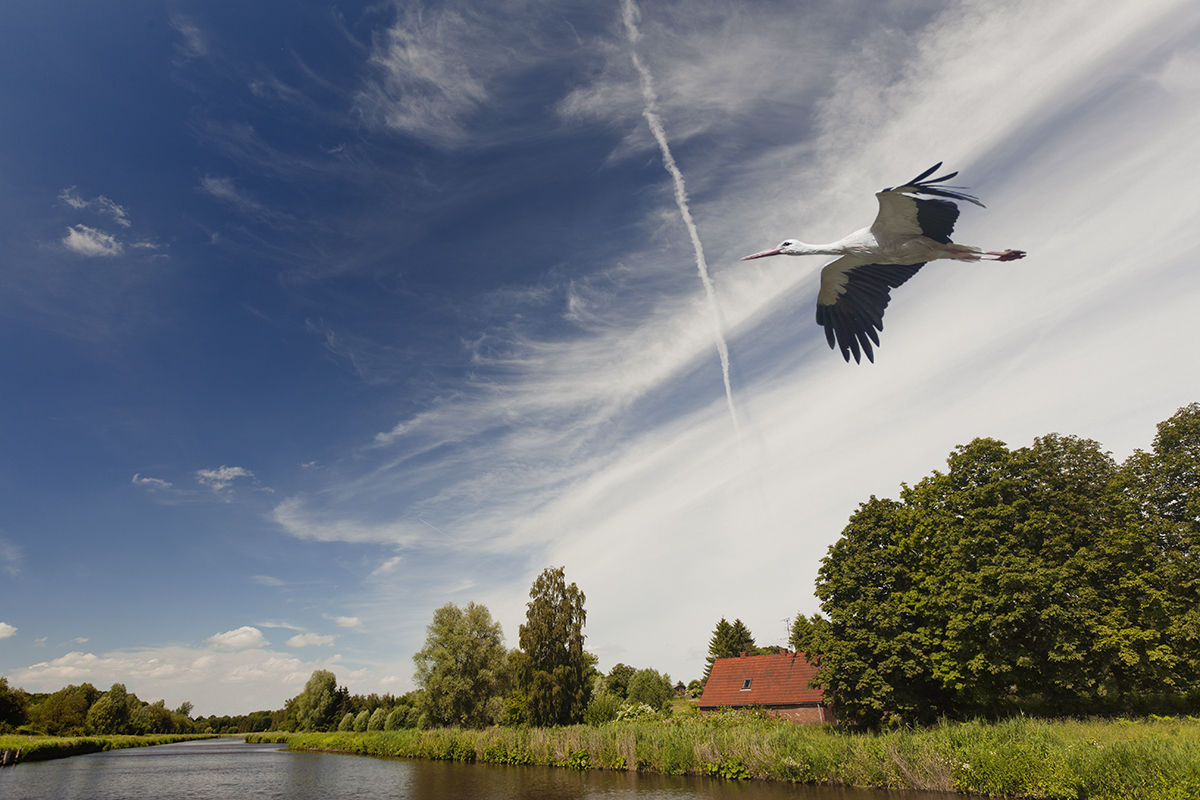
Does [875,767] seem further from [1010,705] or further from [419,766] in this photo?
[419,766]

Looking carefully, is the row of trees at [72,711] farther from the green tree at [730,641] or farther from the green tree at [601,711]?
the green tree at [730,641]

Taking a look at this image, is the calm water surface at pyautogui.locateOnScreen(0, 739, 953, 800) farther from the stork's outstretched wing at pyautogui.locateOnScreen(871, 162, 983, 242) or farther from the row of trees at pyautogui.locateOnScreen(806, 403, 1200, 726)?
the stork's outstretched wing at pyautogui.locateOnScreen(871, 162, 983, 242)

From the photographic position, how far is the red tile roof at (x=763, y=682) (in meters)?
34.8

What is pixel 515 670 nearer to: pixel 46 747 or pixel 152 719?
pixel 46 747

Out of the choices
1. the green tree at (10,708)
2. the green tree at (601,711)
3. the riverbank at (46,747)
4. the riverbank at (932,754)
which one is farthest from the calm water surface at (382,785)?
Answer: the green tree at (10,708)

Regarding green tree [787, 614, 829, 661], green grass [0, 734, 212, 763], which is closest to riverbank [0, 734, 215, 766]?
green grass [0, 734, 212, 763]

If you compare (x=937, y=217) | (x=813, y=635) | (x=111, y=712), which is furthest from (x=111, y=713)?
(x=937, y=217)

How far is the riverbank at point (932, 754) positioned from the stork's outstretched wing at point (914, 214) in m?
14.6

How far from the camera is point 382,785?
88.6 ft

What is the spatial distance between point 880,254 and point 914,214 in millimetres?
482

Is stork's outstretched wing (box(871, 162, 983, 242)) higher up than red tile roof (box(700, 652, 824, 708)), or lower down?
higher up

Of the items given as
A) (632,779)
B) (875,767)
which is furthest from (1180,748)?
(632,779)

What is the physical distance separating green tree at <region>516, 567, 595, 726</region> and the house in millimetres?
9085

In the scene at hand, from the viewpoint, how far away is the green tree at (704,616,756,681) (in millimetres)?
78062
